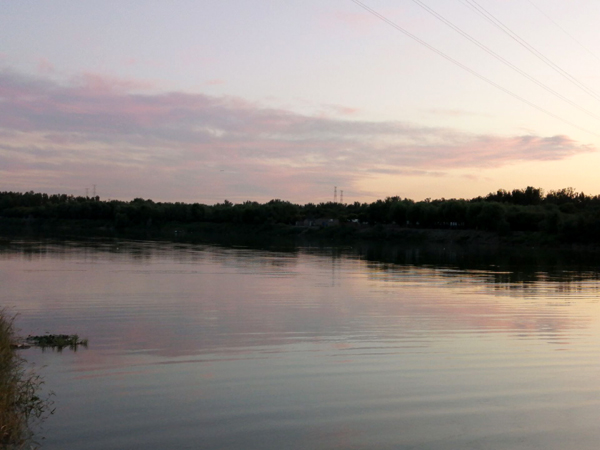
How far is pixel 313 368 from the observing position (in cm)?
1340

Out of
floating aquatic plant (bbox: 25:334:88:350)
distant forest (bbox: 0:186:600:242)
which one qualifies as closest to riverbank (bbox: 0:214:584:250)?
distant forest (bbox: 0:186:600:242)

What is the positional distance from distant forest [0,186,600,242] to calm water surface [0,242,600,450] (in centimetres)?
7841

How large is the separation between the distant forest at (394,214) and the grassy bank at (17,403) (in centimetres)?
9209

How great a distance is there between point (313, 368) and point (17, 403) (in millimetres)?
5948

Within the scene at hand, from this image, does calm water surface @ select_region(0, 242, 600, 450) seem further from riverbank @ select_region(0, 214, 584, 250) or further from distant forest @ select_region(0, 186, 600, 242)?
distant forest @ select_region(0, 186, 600, 242)

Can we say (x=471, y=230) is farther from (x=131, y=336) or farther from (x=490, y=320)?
(x=131, y=336)

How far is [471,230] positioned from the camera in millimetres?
111250

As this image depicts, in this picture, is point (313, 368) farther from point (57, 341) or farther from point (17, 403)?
point (57, 341)

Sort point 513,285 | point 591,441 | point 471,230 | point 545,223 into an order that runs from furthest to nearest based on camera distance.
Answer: point 471,230 < point 545,223 < point 513,285 < point 591,441

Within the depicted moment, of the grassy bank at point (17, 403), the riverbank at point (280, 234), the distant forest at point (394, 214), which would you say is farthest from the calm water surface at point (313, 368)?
the distant forest at point (394, 214)

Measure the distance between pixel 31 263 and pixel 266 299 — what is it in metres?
23.8

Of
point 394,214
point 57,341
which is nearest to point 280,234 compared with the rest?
point 394,214

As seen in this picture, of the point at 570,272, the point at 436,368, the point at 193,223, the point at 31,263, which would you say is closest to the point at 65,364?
the point at 436,368

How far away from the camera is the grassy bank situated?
8516mm
